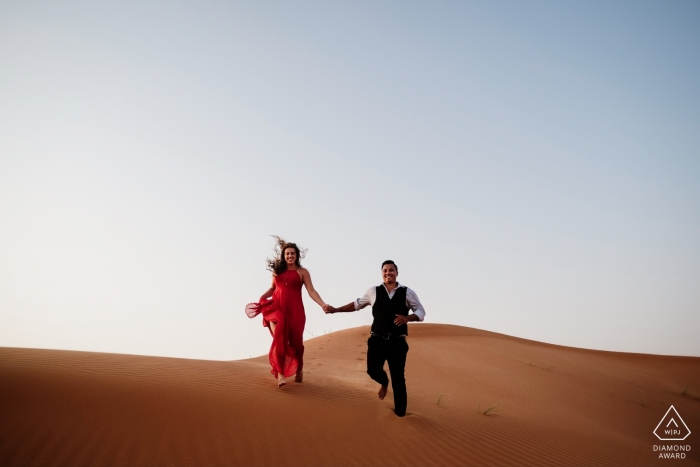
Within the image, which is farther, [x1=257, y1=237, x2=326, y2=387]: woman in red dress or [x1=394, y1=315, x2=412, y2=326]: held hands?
[x1=257, y1=237, x2=326, y2=387]: woman in red dress

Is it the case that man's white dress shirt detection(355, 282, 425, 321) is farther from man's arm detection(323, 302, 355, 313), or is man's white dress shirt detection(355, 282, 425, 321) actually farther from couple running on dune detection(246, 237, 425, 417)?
man's arm detection(323, 302, 355, 313)

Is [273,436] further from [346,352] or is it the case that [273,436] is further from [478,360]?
[478,360]

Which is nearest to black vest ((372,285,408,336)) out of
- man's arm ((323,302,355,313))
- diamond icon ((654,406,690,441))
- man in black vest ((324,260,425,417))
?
man in black vest ((324,260,425,417))

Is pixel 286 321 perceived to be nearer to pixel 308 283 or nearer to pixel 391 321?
pixel 308 283

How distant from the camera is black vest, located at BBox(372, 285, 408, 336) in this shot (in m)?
7.16

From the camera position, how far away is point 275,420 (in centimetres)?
682

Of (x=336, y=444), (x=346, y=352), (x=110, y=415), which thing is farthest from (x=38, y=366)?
(x=346, y=352)

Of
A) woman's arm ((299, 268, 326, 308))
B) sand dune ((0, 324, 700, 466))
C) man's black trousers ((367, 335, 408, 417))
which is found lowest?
sand dune ((0, 324, 700, 466))

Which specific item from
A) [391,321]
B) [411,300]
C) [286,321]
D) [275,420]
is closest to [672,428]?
[411,300]

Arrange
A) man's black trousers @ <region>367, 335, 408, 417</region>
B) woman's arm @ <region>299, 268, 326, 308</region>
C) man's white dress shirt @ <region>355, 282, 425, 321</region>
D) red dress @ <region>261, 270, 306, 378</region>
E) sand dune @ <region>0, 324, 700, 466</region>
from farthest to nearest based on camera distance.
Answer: woman's arm @ <region>299, 268, 326, 308</region> < red dress @ <region>261, 270, 306, 378</region> < man's white dress shirt @ <region>355, 282, 425, 321</region> < man's black trousers @ <region>367, 335, 408, 417</region> < sand dune @ <region>0, 324, 700, 466</region>

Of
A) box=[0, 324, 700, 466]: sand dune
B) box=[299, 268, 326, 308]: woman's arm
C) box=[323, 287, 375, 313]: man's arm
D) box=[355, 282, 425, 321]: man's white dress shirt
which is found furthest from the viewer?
box=[299, 268, 326, 308]: woman's arm

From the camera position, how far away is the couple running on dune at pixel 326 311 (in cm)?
716

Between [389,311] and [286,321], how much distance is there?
7.01ft

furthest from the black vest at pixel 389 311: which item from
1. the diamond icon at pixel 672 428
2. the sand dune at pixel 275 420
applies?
the diamond icon at pixel 672 428
